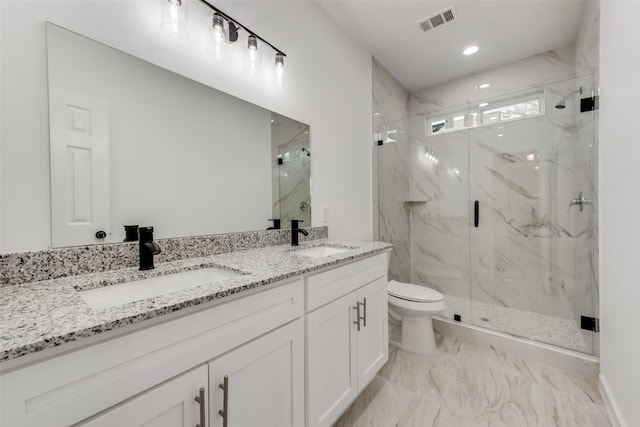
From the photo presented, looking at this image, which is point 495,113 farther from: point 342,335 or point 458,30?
point 342,335

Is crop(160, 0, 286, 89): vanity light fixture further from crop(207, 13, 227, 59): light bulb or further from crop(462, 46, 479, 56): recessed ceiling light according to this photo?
crop(462, 46, 479, 56): recessed ceiling light

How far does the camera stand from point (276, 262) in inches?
44.0

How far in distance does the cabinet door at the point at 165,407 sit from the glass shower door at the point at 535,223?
2.36 m

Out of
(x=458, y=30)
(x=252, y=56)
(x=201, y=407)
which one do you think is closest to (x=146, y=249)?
(x=201, y=407)

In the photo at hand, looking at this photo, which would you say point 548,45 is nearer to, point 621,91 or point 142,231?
point 621,91

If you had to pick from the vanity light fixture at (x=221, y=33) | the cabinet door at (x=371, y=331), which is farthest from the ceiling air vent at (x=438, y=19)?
the cabinet door at (x=371, y=331)

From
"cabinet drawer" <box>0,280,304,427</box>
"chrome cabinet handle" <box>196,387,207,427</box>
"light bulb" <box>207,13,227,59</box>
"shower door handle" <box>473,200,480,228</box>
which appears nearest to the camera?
"cabinet drawer" <box>0,280,304,427</box>

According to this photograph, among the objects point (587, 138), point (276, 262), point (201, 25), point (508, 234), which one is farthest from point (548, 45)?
point (276, 262)

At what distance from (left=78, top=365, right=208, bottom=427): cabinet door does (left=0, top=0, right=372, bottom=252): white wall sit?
630mm

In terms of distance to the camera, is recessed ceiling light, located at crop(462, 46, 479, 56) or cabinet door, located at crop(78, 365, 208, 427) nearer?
cabinet door, located at crop(78, 365, 208, 427)

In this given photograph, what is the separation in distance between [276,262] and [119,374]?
0.62 metres

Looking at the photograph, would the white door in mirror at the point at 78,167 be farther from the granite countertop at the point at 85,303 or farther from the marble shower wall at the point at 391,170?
the marble shower wall at the point at 391,170

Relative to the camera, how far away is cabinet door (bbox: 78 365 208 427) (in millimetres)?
570

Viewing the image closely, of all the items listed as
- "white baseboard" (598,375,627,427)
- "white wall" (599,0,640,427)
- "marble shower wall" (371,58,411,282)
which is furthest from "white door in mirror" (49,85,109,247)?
"white baseboard" (598,375,627,427)
